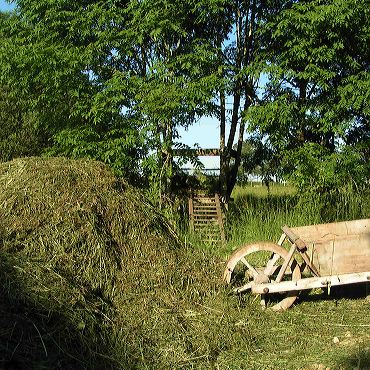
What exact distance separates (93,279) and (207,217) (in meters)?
6.73

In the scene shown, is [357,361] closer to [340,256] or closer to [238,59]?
[340,256]

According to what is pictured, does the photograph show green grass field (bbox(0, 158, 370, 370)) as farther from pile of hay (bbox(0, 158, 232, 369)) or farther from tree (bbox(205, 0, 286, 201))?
tree (bbox(205, 0, 286, 201))

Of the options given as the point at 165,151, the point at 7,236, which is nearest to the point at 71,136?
the point at 165,151

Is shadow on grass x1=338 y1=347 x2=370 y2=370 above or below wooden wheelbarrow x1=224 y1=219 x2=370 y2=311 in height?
below

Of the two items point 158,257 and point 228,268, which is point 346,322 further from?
point 158,257

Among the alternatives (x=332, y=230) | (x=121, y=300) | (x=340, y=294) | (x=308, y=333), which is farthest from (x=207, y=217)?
(x=121, y=300)

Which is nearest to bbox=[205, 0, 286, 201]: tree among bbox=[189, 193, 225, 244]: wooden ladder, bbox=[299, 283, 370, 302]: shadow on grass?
bbox=[189, 193, 225, 244]: wooden ladder

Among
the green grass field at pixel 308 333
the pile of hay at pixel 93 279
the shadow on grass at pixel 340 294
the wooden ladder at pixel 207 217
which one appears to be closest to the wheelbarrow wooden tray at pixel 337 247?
the green grass field at pixel 308 333

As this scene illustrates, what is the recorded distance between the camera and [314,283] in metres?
6.20

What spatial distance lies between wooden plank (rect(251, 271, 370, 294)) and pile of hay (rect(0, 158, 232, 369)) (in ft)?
1.99

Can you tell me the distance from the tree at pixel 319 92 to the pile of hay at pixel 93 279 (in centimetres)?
441

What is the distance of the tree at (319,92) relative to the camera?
10.1 metres

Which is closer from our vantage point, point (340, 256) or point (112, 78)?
point (340, 256)

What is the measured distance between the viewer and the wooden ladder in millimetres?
10831
